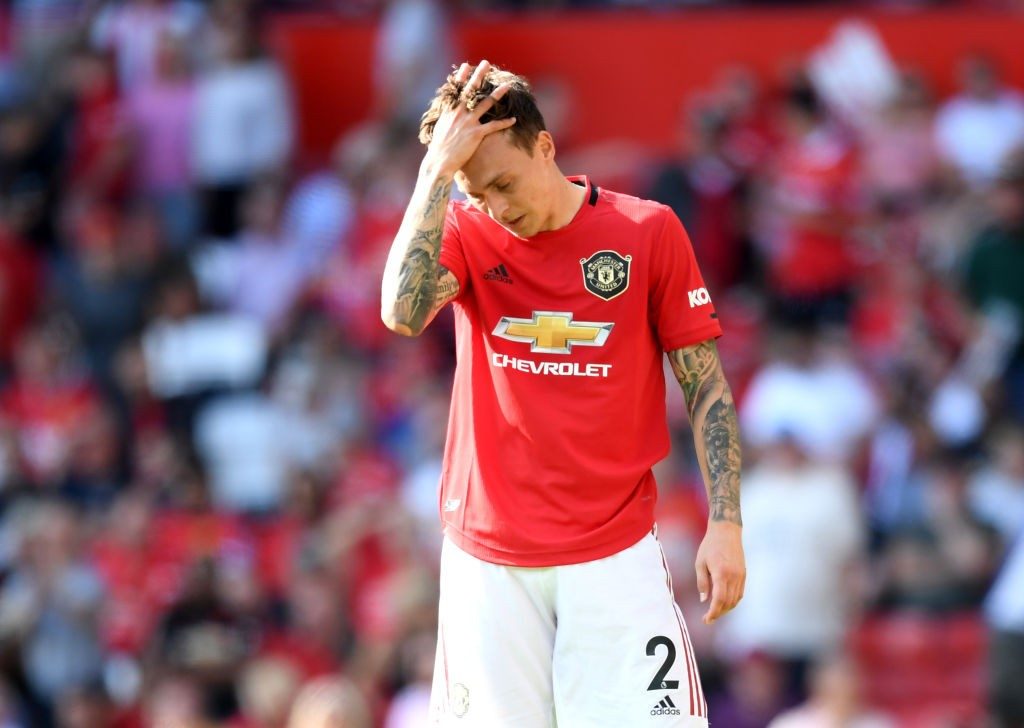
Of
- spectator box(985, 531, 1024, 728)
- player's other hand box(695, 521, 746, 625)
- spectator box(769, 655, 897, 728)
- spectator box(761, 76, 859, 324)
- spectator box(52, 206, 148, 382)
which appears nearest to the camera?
player's other hand box(695, 521, 746, 625)

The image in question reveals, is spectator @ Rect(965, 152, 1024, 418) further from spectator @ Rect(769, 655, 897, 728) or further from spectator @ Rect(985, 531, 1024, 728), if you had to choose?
spectator @ Rect(769, 655, 897, 728)

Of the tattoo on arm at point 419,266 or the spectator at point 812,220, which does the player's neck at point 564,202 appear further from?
the spectator at point 812,220

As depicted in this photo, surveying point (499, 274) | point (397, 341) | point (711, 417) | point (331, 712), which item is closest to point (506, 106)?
point (499, 274)

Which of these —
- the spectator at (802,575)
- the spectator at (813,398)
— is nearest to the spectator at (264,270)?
the spectator at (813,398)

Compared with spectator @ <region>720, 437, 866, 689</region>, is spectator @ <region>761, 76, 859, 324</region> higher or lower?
higher

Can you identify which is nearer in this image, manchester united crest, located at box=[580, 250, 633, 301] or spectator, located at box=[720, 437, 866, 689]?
manchester united crest, located at box=[580, 250, 633, 301]

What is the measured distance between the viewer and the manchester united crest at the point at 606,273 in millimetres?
5559

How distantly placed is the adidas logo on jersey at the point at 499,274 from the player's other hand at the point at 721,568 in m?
0.90

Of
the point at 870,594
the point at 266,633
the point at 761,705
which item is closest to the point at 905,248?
the point at 870,594

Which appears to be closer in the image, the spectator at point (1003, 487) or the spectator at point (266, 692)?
the spectator at point (266, 692)

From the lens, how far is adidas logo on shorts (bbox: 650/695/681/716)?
18.0ft

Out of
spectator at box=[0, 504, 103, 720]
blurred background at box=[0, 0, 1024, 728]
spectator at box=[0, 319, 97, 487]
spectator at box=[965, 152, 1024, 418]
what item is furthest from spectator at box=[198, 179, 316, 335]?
spectator at box=[965, 152, 1024, 418]

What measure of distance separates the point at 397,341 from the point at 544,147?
8.26 meters

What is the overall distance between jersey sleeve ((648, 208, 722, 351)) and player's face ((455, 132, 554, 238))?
0.35m
